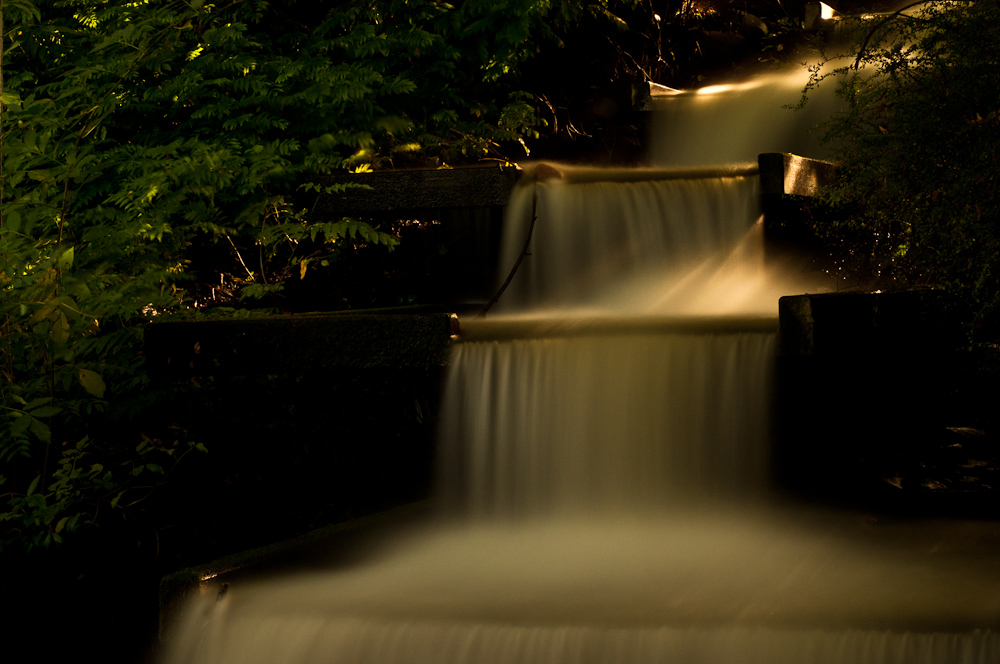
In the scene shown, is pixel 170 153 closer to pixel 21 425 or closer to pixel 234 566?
pixel 21 425

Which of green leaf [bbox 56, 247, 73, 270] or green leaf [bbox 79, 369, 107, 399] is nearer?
green leaf [bbox 56, 247, 73, 270]

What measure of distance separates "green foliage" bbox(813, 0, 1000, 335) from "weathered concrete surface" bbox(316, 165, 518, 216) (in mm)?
2243

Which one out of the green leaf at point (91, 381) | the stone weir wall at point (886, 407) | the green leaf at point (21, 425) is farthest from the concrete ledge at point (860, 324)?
the green leaf at point (21, 425)

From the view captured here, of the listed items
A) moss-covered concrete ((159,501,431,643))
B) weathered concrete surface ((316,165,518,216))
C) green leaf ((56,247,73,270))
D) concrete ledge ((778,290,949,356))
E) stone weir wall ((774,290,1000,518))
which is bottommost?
moss-covered concrete ((159,501,431,643))

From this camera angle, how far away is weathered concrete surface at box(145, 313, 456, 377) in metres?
5.30

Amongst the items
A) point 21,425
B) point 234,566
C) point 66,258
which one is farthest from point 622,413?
point 21,425

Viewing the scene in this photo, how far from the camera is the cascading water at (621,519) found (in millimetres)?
A: 3539

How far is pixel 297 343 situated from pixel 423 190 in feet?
5.33

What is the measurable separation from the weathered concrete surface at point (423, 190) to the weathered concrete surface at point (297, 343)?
1.29 metres

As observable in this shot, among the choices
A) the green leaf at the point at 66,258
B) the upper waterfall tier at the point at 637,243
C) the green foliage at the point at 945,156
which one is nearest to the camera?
the green leaf at the point at 66,258

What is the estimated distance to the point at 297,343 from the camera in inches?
213

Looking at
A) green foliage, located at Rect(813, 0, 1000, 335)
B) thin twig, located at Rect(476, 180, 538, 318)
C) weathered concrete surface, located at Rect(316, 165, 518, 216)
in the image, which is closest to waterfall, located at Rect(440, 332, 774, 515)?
green foliage, located at Rect(813, 0, 1000, 335)

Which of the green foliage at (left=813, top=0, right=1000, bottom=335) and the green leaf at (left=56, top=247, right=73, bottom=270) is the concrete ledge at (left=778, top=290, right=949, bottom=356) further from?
the green leaf at (left=56, top=247, right=73, bottom=270)

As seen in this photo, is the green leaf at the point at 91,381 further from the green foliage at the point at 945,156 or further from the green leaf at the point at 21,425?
the green foliage at the point at 945,156
